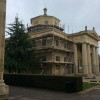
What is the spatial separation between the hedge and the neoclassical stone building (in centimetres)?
1278

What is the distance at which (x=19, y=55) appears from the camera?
30.1 meters

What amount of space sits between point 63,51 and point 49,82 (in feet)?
62.7

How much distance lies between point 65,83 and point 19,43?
16180 millimetres

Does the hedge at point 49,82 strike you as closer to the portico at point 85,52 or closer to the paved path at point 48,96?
the paved path at point 48,96

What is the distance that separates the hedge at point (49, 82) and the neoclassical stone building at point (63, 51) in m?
12.8

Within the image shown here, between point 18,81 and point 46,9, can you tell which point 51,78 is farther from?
point 46,9

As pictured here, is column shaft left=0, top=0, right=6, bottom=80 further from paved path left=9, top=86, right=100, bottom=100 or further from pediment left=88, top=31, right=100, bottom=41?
pediment left=88, top=31, right=100, bottom=41

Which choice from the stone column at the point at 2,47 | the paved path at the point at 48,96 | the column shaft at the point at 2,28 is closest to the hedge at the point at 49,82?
the paved path at the point at 48,96

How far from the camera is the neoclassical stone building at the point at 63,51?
113 feet

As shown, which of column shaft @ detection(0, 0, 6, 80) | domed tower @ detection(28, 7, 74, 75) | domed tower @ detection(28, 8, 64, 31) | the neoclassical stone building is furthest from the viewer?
domed tower @ detection(28, 8, 64, 31)

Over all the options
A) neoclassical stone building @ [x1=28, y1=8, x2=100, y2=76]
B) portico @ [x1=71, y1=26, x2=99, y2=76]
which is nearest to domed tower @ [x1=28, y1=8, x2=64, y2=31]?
neoclassical stone building @ [x1=28, y1=8, x2=100, y2=76]

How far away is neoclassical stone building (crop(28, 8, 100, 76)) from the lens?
34500 millimetres

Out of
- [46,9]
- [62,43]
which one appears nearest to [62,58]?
[62,43]

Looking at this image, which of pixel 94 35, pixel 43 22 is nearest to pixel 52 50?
pixel 43 22
